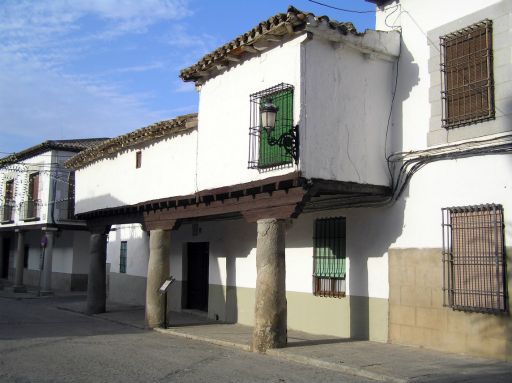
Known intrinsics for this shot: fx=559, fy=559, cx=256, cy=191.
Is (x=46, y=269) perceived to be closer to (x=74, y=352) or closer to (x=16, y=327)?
(x=16, y=327)

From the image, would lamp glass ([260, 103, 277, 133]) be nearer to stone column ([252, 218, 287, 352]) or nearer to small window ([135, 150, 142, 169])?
stone column ([252, 218, 287, 352])

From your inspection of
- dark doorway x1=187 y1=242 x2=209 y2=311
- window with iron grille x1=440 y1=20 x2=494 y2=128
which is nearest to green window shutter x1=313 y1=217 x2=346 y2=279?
window with iron grille x1=440 y1=20 x2=494 y2=128

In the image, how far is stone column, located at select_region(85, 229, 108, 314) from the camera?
54.8ft

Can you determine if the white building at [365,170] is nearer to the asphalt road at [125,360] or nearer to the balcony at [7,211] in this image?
the asphalt road at [125,360]

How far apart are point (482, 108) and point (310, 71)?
2.80m

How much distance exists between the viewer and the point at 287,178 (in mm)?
9148

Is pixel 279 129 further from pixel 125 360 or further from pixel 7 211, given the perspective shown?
pixel 7 211

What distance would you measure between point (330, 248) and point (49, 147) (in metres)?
18.3

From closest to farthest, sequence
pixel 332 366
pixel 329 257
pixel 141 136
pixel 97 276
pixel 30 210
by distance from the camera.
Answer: pixel 332 366
pixel 329 257
pixel 141 136
pixel 97 276
pixel 30 210

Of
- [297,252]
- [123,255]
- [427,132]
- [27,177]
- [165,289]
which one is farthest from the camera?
[27,177]

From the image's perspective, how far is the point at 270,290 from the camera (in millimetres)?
9711

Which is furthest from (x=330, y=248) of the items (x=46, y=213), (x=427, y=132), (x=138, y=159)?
(x=46, y=213)

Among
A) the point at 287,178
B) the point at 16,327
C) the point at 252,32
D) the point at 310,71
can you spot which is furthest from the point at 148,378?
the point at 16,327

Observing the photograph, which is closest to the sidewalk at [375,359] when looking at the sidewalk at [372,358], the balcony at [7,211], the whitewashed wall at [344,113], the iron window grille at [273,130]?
the sidewalk at [372,358]
